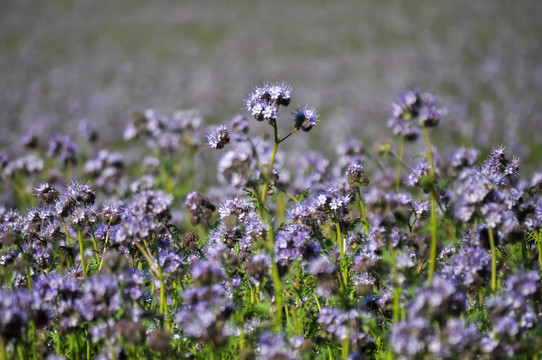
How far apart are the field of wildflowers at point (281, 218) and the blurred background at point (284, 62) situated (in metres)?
0.17

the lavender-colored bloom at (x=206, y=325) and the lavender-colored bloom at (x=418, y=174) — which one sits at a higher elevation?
the lavender-colored bloom at (x=418, y=174)

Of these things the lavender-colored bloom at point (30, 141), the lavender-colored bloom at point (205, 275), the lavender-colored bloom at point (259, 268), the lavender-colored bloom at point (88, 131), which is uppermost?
the lavender-colored bloom at point (88, 131)

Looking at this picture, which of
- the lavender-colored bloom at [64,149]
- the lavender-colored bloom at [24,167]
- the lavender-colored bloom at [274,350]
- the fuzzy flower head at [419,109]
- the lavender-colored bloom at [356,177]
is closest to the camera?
the lavender-colored bloom at [274,350]

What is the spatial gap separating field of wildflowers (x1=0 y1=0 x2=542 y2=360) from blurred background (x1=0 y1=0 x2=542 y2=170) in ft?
0.55

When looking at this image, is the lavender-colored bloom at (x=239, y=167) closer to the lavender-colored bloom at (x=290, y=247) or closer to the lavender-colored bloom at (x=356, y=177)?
the lavender-colored bloom at (x=290, y=247)

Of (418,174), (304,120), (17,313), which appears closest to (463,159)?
(418,174)

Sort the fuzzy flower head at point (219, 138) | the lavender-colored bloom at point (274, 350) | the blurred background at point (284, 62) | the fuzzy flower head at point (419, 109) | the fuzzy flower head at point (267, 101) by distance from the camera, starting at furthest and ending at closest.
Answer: the blurred background at point (284, 62) < the fuzzy flower head at point (219, 138) < the fuzzy flower head at point (267, 101) < the fuzzy flower head at point (419, 109) < the lavender-colored bloom at point (274, 350)

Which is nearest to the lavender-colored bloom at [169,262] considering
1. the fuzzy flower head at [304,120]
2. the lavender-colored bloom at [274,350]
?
the lavender-colored bloom at [274,350]

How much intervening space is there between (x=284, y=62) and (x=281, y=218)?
18.1 meters

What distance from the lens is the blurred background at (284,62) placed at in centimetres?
1549

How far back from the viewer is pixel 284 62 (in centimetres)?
2336

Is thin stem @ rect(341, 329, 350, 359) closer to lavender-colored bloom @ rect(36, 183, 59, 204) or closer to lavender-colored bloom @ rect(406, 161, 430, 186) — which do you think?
lavender-colored bloom @ rect(406, 161, 430, 186)

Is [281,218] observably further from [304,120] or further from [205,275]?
[205,275]

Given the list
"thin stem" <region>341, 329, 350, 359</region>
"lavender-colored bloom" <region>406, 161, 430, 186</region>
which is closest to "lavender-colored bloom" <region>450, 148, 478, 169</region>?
"lavender-colored bloom" <region>406, 161, 430, 186</region>
